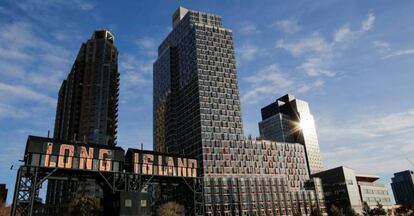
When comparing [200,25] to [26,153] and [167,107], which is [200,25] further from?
[26,153]

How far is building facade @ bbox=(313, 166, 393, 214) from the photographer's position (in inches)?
5866

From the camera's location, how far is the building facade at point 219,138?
437 ft

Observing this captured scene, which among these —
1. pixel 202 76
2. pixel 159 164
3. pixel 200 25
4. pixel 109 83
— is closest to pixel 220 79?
pixel 202 76

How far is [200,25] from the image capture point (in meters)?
167

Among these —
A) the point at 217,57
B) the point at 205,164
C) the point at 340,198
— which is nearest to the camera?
the point at 205,164

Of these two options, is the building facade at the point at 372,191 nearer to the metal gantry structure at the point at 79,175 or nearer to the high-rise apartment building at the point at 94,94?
the metal gantry structure at the point at 79,175

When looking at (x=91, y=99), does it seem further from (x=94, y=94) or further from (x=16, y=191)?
(x=16, y=191)

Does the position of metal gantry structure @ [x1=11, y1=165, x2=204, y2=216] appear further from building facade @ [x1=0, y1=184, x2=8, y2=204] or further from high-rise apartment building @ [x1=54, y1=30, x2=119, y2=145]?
high-rise apartment building @ [x1=54, y1=30, x2=119, y2=145]

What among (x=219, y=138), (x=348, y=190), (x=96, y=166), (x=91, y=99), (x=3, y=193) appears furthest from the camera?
(x=91, y=99)

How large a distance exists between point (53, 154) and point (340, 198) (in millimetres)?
133029

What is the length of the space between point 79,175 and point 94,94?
105253 millimetres

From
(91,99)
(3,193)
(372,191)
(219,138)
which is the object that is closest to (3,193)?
(3,193)

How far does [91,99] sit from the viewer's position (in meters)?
163

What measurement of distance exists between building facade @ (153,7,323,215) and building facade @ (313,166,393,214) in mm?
5453
